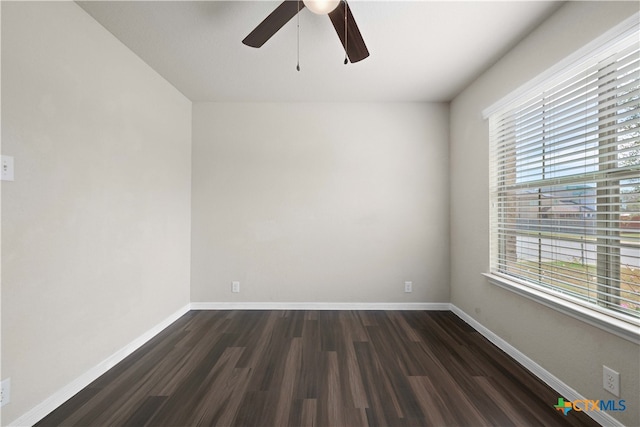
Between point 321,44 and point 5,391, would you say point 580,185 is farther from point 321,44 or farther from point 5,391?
point 5,391

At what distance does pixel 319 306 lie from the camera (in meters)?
3.15

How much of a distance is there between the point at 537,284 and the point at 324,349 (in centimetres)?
176

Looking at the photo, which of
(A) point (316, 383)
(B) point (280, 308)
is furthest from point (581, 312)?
(B) point (280, 308)

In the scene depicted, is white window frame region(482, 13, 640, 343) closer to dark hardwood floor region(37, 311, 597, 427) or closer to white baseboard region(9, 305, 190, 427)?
dark hardwood floor region(37, 311, 597, 427)

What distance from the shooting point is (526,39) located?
1.95 m

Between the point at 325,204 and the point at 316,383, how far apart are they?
1891 millimetres

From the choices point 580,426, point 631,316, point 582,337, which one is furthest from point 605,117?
point 580,426

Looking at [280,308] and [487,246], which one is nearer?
[487,246]

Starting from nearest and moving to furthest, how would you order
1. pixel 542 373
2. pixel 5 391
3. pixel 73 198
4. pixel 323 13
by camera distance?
pixel 5 391
pixel 323 13
pixel 73 198
pixel 542 373

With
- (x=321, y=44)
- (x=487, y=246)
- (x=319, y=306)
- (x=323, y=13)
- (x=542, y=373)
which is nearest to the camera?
(x=323, y=13)

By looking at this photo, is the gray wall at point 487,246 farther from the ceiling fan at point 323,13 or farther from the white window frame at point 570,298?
the ceiling fan at point 323,13

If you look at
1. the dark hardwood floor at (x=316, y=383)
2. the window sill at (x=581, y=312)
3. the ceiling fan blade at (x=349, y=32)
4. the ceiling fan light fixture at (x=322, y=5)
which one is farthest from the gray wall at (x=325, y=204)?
the ceiling fan light fixture at (x=322, y=5)

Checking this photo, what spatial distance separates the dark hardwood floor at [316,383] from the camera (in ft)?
4.94

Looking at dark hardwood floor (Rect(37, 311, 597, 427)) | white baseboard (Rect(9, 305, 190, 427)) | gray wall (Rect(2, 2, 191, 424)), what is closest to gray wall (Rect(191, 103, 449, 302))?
dark hardwood floor (Rect(37, 311, 597, 427))
